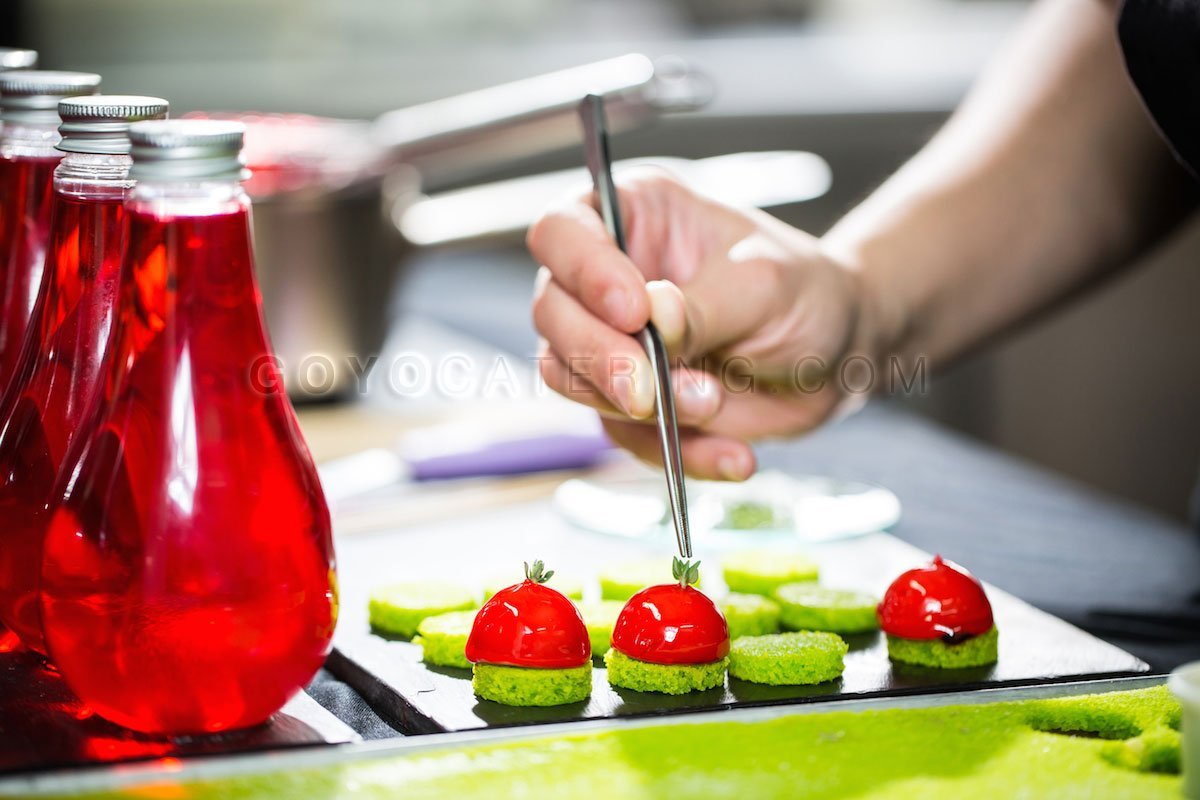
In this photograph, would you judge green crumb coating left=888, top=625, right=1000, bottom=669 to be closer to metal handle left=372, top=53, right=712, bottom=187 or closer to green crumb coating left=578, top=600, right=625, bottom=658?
green crumb coating left=578, top=600, right=625, bottom=658

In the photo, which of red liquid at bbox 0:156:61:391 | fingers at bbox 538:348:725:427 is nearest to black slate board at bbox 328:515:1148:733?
fingers at bbox 538:348:725:427

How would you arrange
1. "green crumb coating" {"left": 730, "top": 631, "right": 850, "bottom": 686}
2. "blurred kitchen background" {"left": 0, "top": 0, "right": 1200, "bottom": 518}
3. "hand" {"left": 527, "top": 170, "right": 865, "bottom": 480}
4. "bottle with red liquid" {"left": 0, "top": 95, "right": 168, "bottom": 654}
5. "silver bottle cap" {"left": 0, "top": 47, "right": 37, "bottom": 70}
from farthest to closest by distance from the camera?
"blurred kitchen background" {"left": 0, "top": 0, "right": 1200, "bottom": 518}
"hand" {"left": 527, "top": 170, "right": 865, "bottom": 480}
"silver bottle cap" {"left": 0, "top": 47, "right": 37, "bottom": 70}
"green crumb coating" {"left": 730, "top": 631, "right": 850, "bottom": 686}
"bottle with red liquid" {"left": 0, "top": 95, "right": 168, "bottom": 654}

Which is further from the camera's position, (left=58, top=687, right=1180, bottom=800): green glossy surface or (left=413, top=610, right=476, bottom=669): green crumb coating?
(left=413, top=610, right=476, bottom=669): green crumb coating

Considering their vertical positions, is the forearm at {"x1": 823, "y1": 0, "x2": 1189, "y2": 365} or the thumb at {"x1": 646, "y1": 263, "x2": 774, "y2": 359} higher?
the forearm at {"x1": 823, "y1": 0, "x2": 1189, "y2": 365}

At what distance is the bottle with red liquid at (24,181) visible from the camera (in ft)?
2.61

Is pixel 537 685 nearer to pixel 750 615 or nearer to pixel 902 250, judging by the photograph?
pixel 750 615

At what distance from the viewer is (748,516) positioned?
49.5 inches

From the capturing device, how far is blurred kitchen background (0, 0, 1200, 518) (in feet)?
11.1

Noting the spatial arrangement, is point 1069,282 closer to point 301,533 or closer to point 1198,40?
point 1198,40

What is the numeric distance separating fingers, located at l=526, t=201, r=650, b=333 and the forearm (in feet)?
1.27

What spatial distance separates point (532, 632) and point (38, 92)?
0.41m

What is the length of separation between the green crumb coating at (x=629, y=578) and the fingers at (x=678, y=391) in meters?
0.15

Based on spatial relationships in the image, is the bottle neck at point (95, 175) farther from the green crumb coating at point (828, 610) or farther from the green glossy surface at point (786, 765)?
the green crumb coating at point (828, 610)

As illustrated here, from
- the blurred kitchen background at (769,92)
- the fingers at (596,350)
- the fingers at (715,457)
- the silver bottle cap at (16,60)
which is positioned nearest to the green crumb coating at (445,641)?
the fingers at (596,350)
